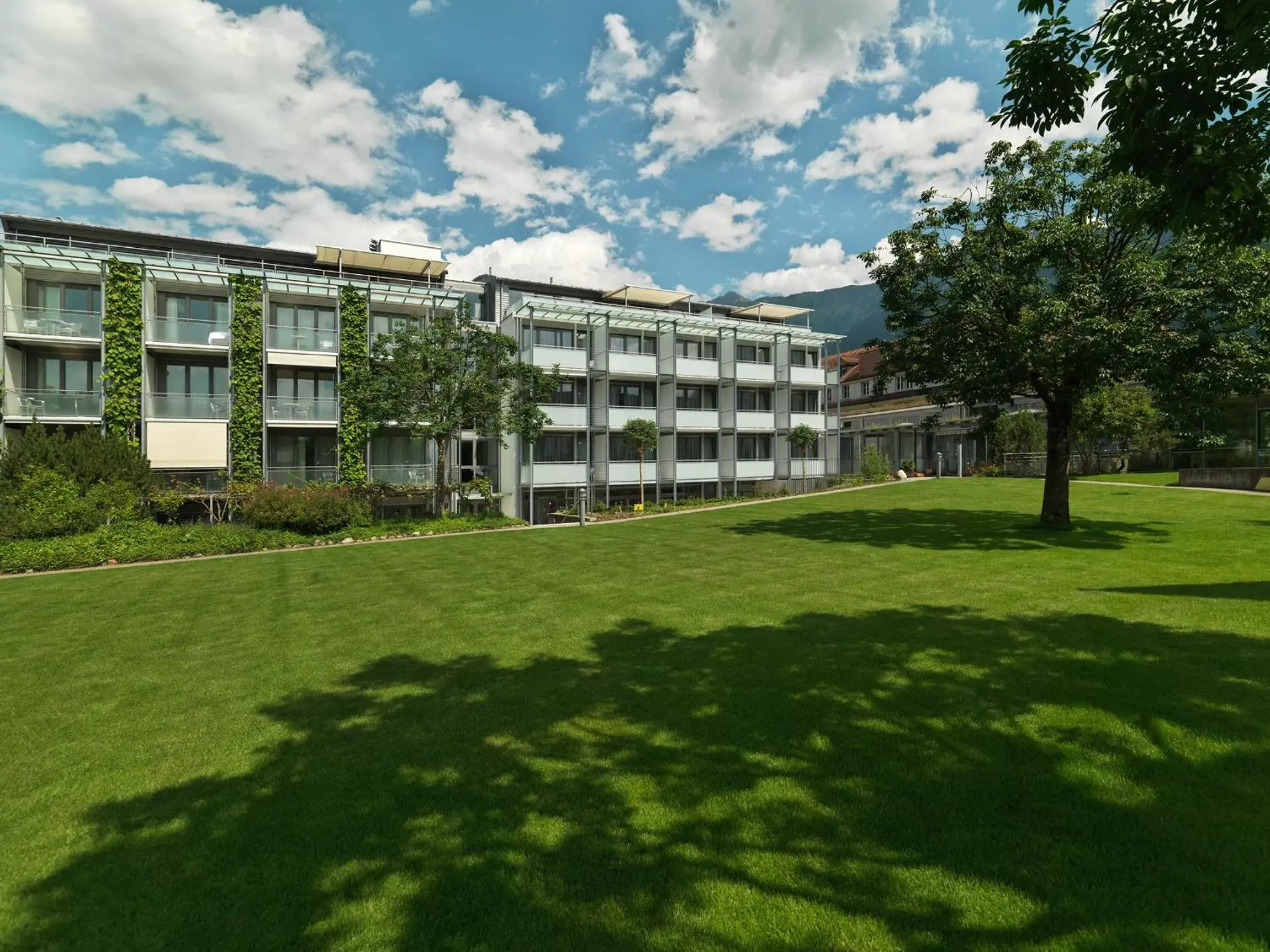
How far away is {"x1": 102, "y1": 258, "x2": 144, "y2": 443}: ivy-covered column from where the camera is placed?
987 inches

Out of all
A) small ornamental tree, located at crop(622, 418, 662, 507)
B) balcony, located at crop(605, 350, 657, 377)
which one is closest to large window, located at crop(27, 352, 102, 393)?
balcony, located at crop(605, 350, 657, 377)

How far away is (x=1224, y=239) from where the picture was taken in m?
6.95

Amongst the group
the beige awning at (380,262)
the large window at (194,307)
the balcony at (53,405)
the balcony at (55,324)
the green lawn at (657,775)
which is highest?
the beige awning at (380,262)

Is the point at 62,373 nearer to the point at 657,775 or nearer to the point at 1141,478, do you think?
the point at 657,775

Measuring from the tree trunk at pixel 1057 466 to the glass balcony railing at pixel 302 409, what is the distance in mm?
27909

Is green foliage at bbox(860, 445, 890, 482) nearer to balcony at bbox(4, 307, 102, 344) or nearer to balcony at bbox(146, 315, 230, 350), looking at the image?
balcony at bbox(146, 315, 230, 350)

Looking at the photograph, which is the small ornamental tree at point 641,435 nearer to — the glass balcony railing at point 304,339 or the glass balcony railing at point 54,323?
the glass balcony railing at point 304,339

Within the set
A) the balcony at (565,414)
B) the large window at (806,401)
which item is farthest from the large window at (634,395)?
the large window at (806,401)

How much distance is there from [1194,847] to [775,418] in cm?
3637

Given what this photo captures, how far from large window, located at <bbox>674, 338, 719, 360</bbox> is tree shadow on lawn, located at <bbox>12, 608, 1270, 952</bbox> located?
32.7 metres

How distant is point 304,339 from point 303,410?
3.28m

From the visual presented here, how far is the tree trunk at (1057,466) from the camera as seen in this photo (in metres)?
17.4

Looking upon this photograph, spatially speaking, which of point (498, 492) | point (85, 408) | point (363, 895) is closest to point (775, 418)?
point (498, 492)

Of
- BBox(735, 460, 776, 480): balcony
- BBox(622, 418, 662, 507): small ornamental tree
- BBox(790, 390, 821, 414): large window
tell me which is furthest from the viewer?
BBox(790, 390, 821, 414): large window
